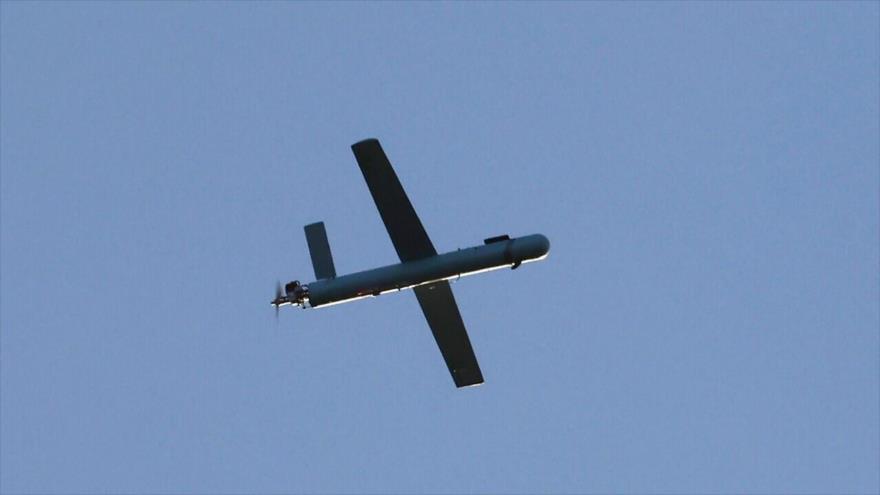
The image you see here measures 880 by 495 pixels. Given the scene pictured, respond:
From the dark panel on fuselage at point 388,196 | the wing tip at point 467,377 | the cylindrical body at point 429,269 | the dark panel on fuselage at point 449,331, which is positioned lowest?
the wing tip at point 467,377

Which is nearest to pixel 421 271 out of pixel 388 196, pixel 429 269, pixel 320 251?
pixel 429 269

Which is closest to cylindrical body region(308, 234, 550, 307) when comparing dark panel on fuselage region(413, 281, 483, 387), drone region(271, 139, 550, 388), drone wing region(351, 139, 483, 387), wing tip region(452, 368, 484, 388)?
drone region(271, 139, 550, 388)

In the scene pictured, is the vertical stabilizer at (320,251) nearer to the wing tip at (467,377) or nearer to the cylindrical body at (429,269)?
the cylindrical body at (429,269)

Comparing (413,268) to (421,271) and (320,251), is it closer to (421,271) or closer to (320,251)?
(421,271)

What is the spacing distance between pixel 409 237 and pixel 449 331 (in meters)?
4.25

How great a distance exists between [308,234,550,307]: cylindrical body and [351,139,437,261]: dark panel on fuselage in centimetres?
92

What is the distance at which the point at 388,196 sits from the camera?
47.8 metres

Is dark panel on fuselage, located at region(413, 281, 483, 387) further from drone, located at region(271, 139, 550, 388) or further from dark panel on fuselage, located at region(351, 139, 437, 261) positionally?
dark panel on fuselage, located at region(351, 139, 437, 261)

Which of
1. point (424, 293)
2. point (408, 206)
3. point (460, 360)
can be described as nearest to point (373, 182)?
point (408, 206)

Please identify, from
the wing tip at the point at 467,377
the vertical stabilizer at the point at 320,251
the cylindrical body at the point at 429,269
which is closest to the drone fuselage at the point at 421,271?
the cylindrical body at the point at 429,269

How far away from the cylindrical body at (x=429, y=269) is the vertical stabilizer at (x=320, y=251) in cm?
58

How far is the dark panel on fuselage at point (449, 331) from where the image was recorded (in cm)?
4947

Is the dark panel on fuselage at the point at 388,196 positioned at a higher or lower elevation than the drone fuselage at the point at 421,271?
higher

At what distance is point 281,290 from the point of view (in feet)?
168
